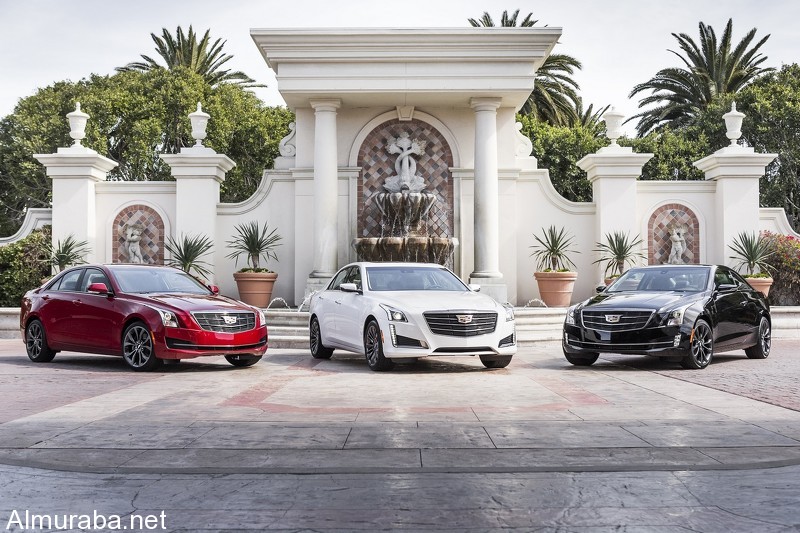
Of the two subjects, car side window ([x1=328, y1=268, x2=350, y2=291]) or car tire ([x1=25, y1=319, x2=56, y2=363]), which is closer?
car tire ([x1=25, y1=319, x2=56, y2=363])

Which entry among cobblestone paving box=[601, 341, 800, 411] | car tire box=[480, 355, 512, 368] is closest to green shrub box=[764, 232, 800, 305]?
cobblestone paving box=[601, 341, 800, 411]

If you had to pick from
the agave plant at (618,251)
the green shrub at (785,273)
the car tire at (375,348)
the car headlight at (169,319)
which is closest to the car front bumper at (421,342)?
the car tire at (375,348)

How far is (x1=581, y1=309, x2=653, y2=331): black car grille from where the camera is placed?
38.6ft

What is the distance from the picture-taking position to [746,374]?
11.1 metres

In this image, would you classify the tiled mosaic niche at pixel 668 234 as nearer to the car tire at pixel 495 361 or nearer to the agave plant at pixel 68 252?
the car tire at pixel 495 361

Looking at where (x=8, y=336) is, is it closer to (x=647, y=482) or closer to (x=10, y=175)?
(x=647, y=482)

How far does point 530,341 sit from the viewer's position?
16.4 m

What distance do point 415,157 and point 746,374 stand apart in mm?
12049

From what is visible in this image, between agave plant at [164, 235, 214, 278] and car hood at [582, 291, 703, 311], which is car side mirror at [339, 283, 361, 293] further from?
agave plant at [164, 235, 214, 278]

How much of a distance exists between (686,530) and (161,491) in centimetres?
279

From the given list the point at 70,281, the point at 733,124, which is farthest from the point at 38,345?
the point at 733,124

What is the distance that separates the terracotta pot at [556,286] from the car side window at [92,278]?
10.8 metres

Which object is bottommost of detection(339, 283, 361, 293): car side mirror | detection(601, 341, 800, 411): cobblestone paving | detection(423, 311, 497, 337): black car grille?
detection(601, 341, 800, 411): cobblestone paving

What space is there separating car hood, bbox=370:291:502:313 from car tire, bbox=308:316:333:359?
1.81m
